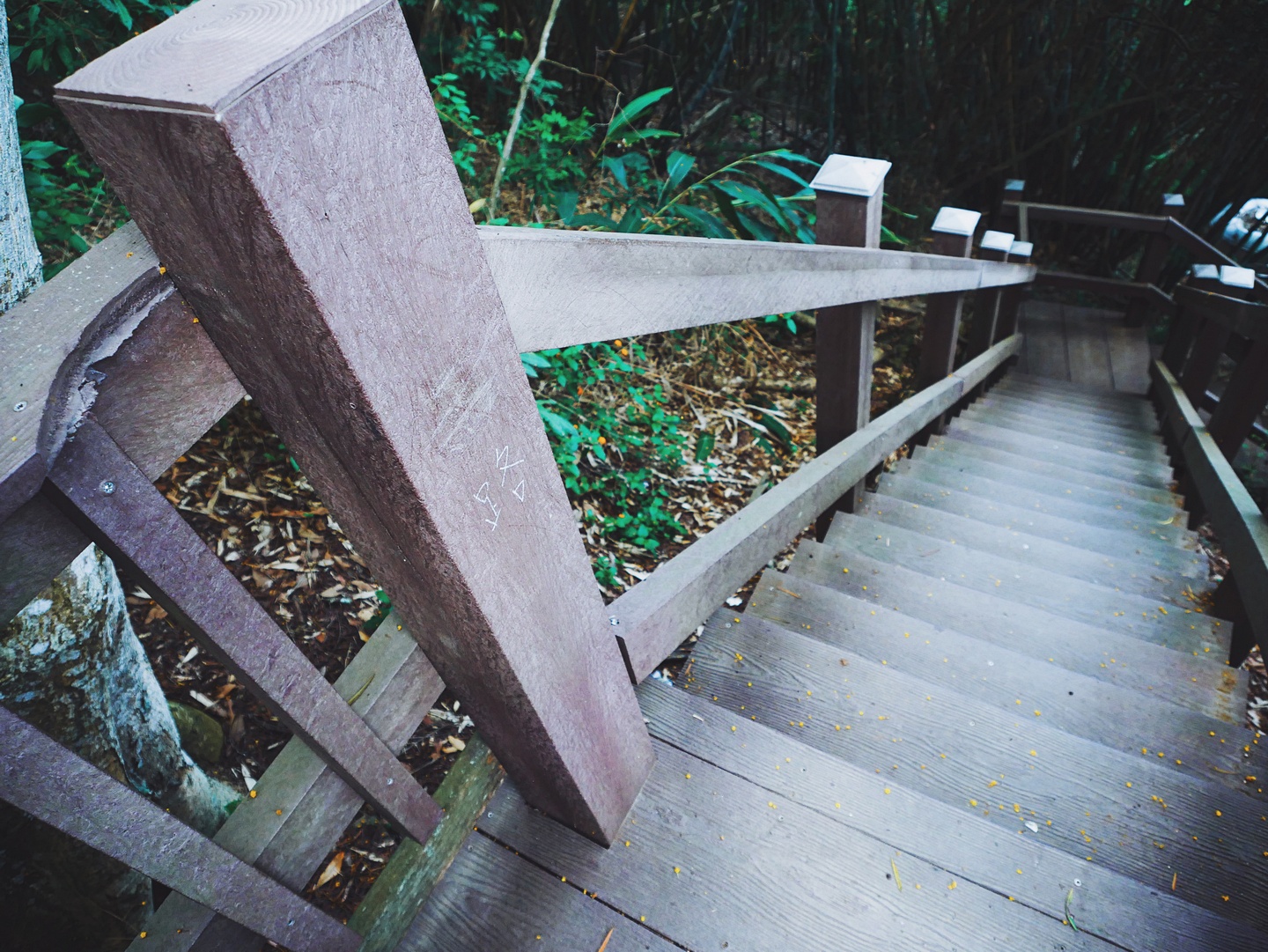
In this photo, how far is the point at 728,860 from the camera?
4.30 feet

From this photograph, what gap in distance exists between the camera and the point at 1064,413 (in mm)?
5227

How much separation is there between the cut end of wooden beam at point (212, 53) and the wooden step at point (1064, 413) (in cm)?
532

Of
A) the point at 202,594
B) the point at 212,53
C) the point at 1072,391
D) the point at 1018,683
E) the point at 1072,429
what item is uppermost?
the point at 212,53

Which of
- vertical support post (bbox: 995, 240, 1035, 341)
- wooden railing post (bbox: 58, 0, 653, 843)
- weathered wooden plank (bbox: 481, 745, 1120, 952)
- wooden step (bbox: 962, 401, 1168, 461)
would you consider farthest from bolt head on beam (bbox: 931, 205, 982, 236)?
wooden railing post (bbox: 58, 0, 653, 843)

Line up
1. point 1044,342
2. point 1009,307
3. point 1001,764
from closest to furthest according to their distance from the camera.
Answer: point 1001,764 < point 1009,307 < point 1044,342

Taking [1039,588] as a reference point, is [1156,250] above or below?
below

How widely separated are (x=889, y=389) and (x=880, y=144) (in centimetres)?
258

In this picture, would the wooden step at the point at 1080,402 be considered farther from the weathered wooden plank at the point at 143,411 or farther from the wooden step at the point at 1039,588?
the weathered wooden plank at the point at 143,411

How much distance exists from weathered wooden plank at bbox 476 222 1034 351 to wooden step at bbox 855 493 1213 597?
1276mm

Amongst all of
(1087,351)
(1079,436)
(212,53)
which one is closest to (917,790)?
(212,53)

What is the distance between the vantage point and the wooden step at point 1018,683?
1.71m

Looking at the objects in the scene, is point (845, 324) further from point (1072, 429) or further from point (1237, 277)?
point (1072, 429)

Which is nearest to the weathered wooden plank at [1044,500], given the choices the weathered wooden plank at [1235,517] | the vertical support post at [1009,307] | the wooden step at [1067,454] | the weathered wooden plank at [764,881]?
the weathered wooden plank at [1235,517]

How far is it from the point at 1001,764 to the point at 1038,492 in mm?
2266
